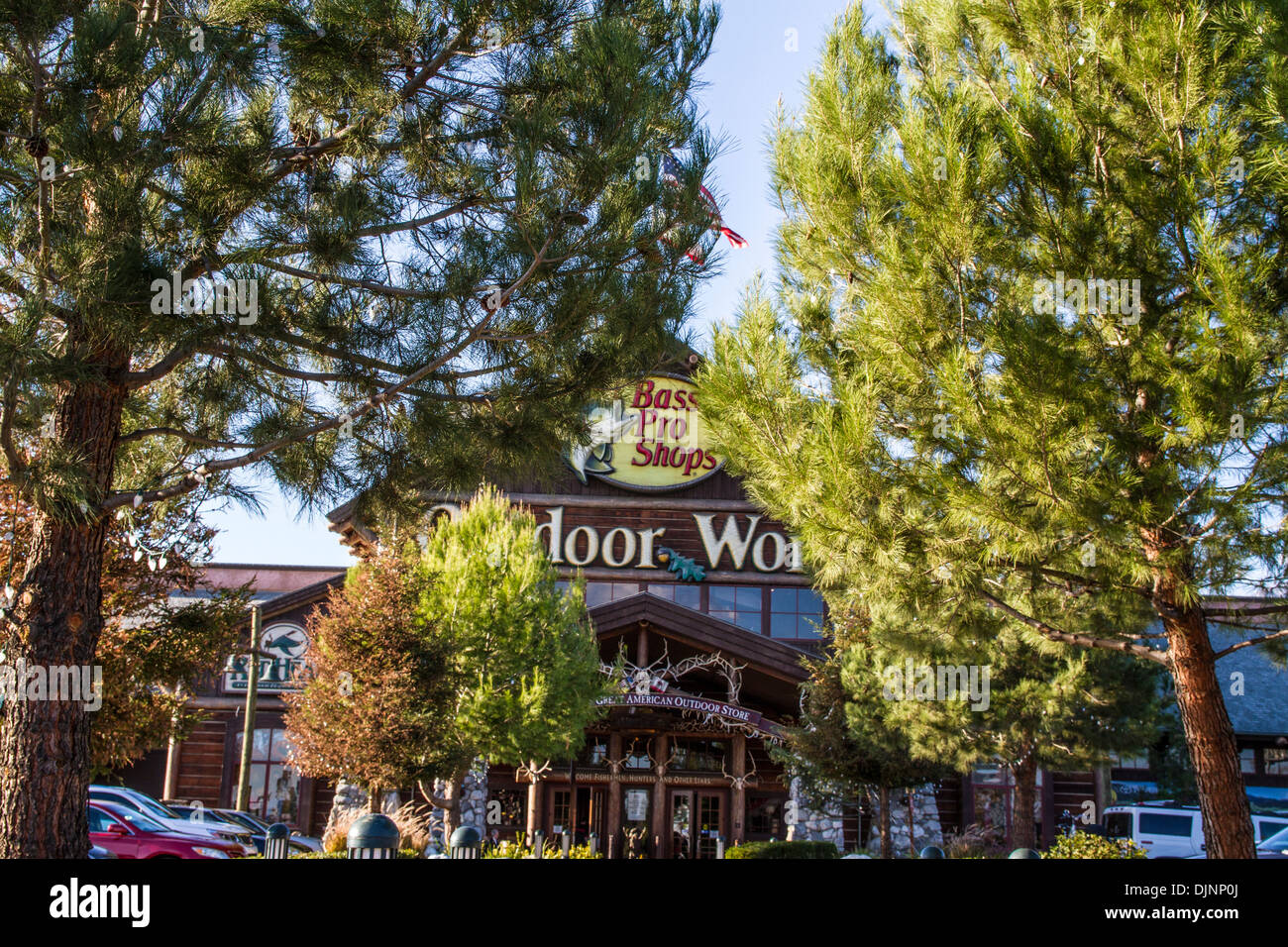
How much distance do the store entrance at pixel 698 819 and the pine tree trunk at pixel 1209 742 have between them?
17485 mm

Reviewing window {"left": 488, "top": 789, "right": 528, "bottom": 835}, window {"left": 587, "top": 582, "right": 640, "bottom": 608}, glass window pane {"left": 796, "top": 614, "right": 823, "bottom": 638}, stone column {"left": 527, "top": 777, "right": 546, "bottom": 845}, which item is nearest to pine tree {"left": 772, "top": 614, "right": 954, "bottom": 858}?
glass window pane {"left": 796, "top": 614, "right": 823, "bottom": 638}

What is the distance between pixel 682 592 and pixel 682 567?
661 mm

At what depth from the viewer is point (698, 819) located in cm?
2450

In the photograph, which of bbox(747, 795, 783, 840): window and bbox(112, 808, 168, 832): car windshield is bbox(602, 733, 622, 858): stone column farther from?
bbox(112, 808, 168, 832): car windshield

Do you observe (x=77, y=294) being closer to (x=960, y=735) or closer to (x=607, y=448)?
(x=960, y=735)

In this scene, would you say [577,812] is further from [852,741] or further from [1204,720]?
[1204,720]

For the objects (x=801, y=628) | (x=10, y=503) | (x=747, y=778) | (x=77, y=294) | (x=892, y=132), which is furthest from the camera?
(x=801, y=628)

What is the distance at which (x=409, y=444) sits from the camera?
924cm

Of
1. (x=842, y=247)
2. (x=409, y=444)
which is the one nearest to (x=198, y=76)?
(x=409, y=444)

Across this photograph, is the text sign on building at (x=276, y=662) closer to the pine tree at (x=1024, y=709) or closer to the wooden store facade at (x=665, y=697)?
the wooden store facade at (x=665, y=697)

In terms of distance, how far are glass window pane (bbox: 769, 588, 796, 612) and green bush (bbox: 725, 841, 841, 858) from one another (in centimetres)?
757

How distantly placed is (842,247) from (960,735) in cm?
1289

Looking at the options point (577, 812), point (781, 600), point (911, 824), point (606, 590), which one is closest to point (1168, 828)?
point (911, 824)

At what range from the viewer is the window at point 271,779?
25.2 m
